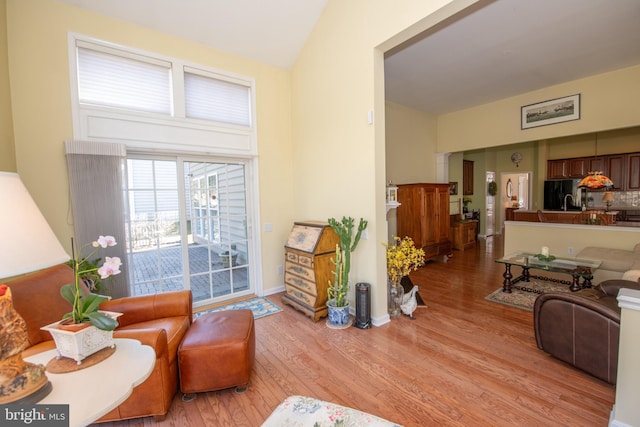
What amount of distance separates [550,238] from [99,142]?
7.05 metres

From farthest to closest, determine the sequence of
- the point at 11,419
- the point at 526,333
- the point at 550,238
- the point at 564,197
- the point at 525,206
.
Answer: the point at 525,206
the point at 564,197
the point at 550,238
the point at 526,333
the point at 11,419

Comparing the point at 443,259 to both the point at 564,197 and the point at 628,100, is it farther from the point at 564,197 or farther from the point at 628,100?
the point at 564,197

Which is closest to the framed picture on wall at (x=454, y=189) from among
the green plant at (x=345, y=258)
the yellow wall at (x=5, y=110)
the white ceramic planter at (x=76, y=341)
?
the green plant at (x=345, y=258)

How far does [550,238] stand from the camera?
4.92 m

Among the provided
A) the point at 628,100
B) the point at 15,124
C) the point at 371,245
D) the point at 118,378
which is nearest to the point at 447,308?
the point at 371,245

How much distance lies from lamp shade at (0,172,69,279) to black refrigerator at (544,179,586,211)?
9.92 meters

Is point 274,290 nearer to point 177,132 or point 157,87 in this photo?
point 177,132

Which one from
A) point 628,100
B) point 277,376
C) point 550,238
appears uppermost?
point 628,100

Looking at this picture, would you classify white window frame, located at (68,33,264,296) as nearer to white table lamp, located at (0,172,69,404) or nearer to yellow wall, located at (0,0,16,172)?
yellow wall, located at (0,0,16,172)

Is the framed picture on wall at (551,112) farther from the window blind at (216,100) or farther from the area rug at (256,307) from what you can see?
the area rug at (256,307)

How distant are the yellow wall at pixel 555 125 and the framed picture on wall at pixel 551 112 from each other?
0.07 meters

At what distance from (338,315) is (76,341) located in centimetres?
234

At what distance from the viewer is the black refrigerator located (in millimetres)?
7129

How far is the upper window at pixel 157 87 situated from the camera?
289cm
